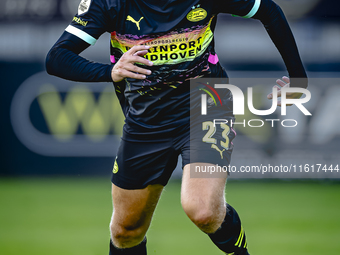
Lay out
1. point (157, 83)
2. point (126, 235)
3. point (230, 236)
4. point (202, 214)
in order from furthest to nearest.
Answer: point (126, 235), point (157, 83), point (230, 236), point (202, 214)

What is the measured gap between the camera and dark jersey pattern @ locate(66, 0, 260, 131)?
260 cm

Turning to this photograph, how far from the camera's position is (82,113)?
643 centimetres

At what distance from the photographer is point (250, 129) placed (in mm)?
6336

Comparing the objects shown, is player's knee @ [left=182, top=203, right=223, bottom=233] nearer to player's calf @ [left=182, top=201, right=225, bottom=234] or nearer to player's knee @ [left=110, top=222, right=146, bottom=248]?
player's calf @ [left=182, top=201, right=225, bottom=234]

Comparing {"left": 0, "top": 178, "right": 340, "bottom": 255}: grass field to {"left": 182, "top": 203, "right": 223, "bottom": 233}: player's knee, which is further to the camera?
{"left": 0, "top": 178, "right": 340, "bottom": 255}: grass field

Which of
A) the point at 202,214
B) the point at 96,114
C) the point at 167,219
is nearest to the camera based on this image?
the point at 202,214

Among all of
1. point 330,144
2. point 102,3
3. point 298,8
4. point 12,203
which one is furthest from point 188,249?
point 298,8

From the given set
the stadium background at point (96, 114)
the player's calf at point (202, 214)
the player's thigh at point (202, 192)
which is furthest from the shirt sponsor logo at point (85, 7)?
the stadium background at point (96, 114)

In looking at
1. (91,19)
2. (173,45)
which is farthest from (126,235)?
(91,19)

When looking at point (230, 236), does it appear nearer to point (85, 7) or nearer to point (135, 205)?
point (135, 205)

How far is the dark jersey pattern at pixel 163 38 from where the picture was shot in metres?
2.60

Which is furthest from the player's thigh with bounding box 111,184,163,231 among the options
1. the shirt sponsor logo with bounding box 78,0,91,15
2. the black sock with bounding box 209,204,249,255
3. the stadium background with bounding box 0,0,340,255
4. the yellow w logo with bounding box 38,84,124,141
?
the yellow w logo with bounding box 38,84,124,141

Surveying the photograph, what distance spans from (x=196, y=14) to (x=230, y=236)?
1.20m

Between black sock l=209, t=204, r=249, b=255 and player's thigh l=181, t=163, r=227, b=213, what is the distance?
9 centimetres
